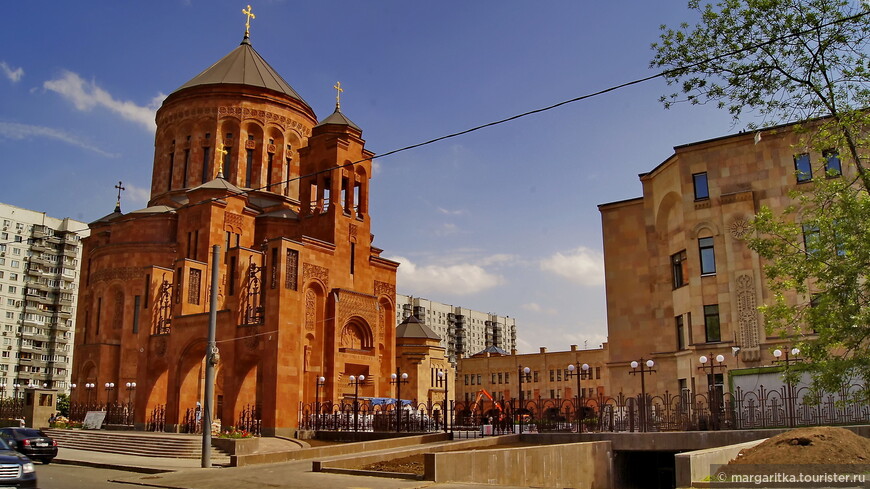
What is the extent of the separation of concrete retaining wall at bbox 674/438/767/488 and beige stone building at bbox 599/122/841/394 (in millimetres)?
14770

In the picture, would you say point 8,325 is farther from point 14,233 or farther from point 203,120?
point 203,120

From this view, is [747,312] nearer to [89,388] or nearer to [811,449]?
[811,449]

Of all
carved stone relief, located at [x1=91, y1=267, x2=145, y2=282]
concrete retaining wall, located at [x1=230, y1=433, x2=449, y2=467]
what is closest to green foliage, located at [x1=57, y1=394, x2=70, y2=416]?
carved stone relief, located at [x1=91, y1=267, x2=145, y2=282]

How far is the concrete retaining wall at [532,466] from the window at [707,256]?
10859 mm

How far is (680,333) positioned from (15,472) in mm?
26536

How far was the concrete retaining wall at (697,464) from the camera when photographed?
12359 millimetres

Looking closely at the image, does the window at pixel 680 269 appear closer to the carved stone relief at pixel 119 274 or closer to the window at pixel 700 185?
the window at pixel 700 185

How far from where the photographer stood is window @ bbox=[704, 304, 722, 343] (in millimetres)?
29016

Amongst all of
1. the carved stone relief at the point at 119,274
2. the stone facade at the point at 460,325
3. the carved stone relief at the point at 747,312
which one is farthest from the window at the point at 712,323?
the stone facade at the point at 460,325

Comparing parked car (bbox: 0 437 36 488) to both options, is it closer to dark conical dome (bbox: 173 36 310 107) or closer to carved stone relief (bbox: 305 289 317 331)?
carved stone relief (bbox: 305 289 317 331)

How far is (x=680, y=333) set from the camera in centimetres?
3183

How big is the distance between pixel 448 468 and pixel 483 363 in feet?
210

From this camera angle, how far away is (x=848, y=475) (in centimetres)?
1210

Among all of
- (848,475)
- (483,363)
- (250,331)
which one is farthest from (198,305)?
(483,363)
